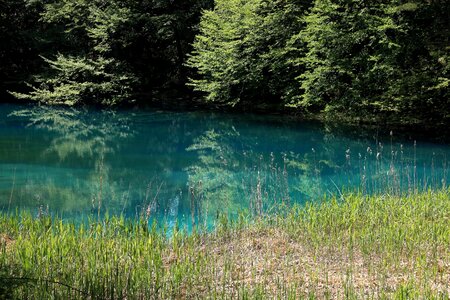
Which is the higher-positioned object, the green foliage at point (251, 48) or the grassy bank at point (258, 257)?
the green foliage at point (251, 48)

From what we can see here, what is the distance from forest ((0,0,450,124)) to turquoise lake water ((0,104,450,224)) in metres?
1.54

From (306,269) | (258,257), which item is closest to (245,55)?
(258,257)

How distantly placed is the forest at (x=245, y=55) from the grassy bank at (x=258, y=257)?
11.1 metres

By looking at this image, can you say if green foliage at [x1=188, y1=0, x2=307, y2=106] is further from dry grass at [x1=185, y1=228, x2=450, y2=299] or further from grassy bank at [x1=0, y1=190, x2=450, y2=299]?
dry grass at [x1=185, y1=228, x2=450, y2=299]

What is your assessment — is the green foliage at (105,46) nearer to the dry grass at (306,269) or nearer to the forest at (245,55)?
the forest at (245,55)

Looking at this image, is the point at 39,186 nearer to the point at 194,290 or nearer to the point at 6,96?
the point at 194,290

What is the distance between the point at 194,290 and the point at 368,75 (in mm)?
15539

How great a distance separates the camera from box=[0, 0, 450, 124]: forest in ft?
58.1

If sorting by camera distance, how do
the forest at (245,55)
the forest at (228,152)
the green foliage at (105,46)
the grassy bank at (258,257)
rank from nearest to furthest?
1. the grassy bank at (258,257)
2. the forest at (228,152)
3. the forest at (245,55)
4. the green foliage at (105,46)

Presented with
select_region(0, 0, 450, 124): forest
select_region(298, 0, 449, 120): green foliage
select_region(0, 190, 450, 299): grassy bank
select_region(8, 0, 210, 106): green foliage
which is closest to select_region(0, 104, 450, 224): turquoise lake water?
select_region(0, 190, 450, 299): grassy bank

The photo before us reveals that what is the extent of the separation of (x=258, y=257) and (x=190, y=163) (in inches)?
325

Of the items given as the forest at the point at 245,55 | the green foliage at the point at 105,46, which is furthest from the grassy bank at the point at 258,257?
the green foliage at the point at 105,46

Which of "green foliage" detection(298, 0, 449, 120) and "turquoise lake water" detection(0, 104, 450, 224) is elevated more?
"green foliage" detection(298, 0, 449, 120)

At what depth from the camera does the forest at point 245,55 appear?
17703 millimetres
